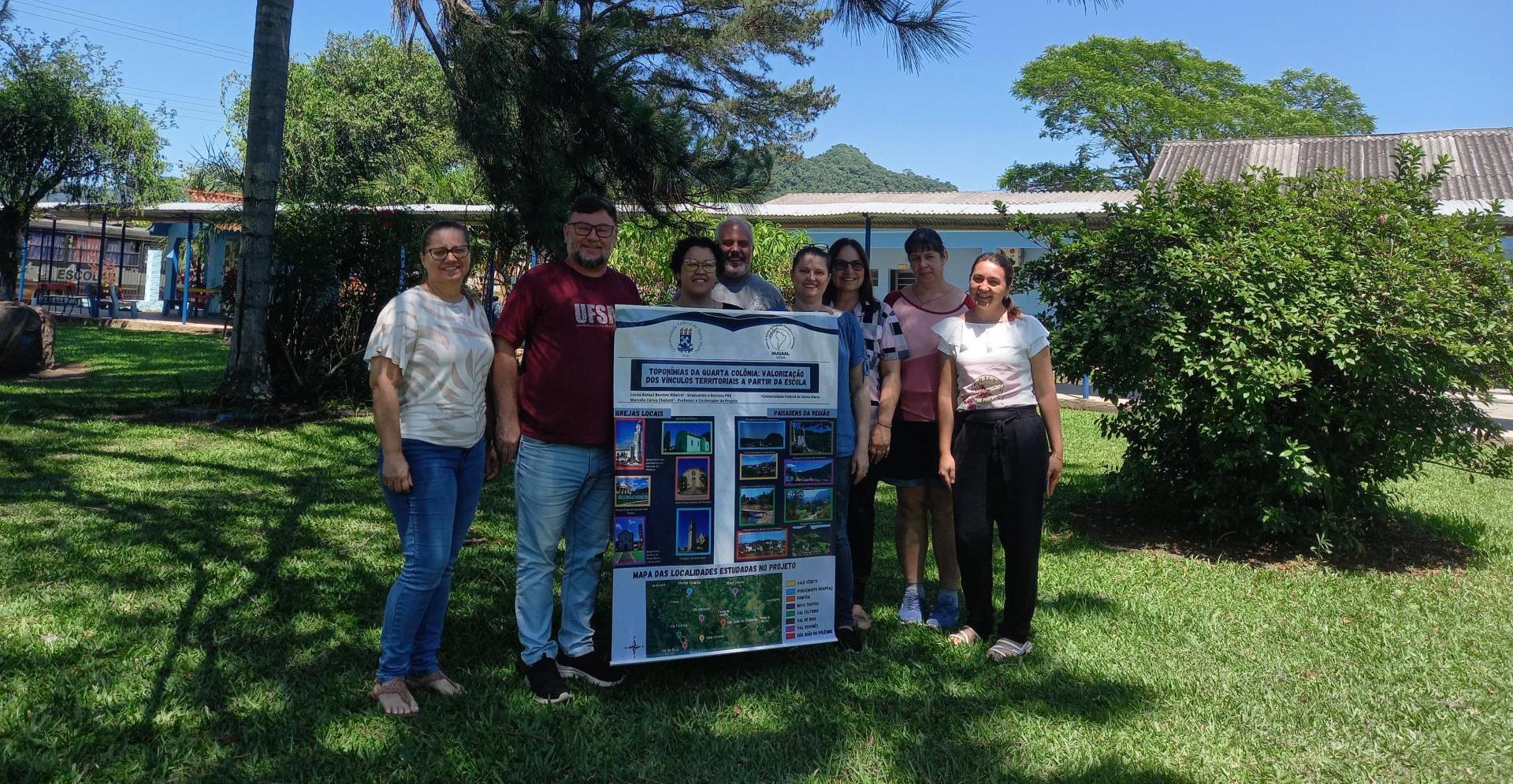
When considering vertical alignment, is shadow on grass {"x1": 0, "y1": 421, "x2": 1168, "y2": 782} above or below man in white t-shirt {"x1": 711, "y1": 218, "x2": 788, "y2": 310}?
below

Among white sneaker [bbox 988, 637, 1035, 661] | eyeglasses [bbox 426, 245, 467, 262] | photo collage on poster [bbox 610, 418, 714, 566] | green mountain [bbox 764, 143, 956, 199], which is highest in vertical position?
green mountain [bbox 764, 143, 956, 199]

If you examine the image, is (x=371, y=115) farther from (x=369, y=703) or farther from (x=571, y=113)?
(x=369, y=703)

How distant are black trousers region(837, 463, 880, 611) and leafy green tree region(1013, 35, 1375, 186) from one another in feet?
123

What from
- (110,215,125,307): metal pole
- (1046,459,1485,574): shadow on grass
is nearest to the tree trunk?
(1046,459,1485,574): shadow on grass

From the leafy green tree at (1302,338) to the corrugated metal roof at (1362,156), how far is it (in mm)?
13550

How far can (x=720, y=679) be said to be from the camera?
382cm

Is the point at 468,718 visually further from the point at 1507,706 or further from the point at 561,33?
the point at 561,33

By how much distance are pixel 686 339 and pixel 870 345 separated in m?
1.04

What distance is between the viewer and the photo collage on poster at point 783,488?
384 centimetres

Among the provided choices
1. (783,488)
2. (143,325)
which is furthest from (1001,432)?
(143,325)

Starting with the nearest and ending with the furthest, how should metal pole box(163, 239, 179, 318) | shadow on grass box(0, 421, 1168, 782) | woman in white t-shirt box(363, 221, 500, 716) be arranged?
shadow on grass box(0, 421, 1168, 782), woman in white t-shirt box(363, 221, 500, 716), metal pole box(163, 239, 179, 318)

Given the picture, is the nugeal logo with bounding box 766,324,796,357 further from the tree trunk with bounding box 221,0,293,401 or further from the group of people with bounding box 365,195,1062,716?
the tree trunk with bounding box 221,0,293,401

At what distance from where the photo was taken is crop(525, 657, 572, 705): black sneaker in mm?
3504

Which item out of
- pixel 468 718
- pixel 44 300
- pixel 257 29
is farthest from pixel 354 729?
pixel 44 300
